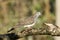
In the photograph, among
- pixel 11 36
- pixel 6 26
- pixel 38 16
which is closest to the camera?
pixel 11 36

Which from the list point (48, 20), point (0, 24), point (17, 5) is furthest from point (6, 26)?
point (48, 20)

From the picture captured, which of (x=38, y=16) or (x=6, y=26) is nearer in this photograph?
(x=38, y=16)

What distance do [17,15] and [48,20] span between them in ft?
0.90

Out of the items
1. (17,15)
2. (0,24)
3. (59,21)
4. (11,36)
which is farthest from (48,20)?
(11,36)

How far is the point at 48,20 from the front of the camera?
1.55 metres

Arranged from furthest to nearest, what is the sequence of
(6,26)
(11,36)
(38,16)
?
(6,26)
(38,16)
(11,36)

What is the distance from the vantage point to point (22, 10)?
1.62 metres

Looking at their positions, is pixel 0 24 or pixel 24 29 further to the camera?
pixel 0 24

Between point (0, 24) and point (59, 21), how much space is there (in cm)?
51

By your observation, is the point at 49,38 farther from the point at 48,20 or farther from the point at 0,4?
the point at 0,4

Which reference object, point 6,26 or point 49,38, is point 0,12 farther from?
point 49,38

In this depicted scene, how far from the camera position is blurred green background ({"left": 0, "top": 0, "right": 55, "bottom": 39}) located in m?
1.58

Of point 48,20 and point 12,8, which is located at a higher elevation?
point 12,8

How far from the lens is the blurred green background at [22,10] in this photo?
5.17ft
